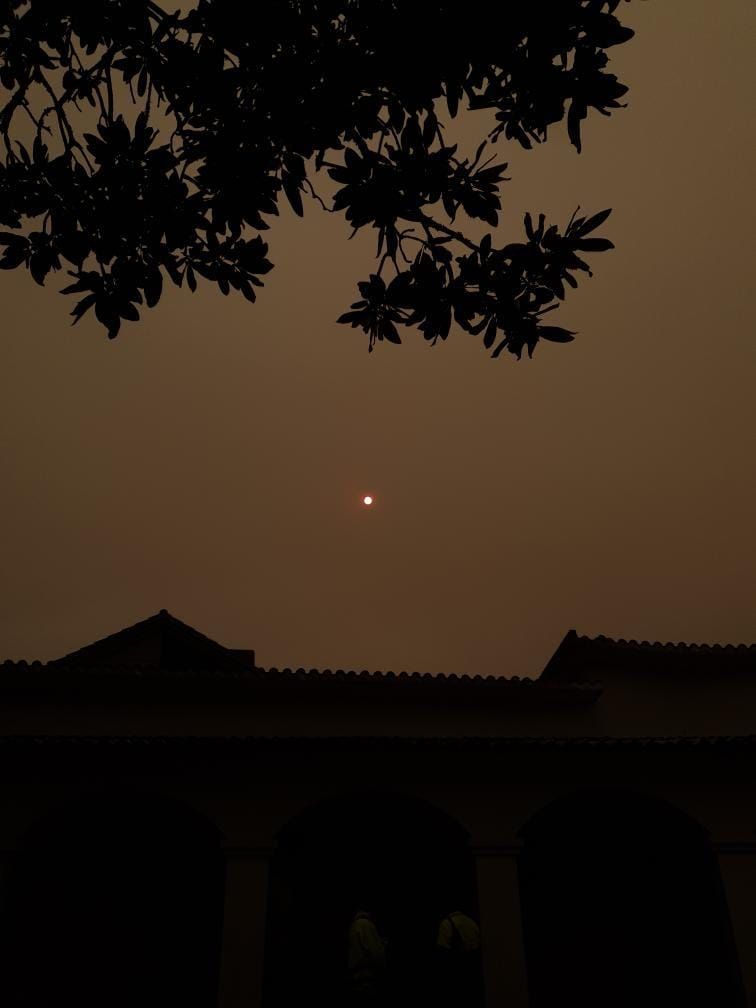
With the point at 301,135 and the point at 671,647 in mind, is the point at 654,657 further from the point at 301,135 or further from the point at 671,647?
the point at 301,135

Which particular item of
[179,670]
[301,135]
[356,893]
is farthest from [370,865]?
[301,135]

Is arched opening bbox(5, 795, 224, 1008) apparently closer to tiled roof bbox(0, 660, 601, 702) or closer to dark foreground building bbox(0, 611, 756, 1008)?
dark foreground building bbox(0, 611, 756, 1008)

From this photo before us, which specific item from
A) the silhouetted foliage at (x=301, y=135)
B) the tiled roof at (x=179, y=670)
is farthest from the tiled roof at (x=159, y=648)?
the silhouetted foliage at (x=301, y=135)

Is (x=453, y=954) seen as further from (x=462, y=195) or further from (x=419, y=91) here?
(x=419, y=91)

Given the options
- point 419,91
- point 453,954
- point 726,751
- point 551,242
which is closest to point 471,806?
point 453,954

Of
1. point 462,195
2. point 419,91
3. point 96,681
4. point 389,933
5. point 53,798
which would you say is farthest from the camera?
point 96,681

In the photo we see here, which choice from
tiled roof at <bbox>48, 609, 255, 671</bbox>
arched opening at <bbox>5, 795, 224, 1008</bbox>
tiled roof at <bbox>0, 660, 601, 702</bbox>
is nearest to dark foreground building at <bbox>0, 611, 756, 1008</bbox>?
arched opening at <bbox>5, 795, 224, 1008</bbox>

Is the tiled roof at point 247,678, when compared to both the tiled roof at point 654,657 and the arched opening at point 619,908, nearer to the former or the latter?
the tiled roof at point 654,657
